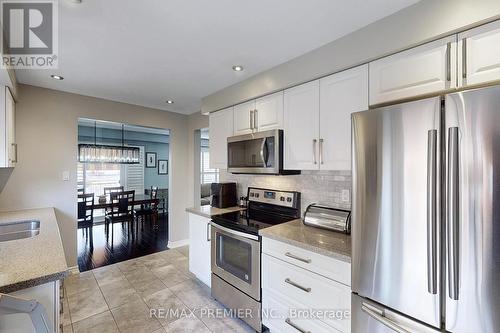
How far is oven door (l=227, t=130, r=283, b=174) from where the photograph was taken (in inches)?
89.1

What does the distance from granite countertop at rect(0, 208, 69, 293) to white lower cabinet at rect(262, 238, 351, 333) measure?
1.35 metres

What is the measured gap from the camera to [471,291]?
0.98 meters

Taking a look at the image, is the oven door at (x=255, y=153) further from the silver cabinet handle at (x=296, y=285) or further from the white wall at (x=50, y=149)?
the white wall at (x=50, y=149)

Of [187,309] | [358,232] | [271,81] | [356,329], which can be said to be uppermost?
[271,81]

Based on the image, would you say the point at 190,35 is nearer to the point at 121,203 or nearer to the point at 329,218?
the point at 329,218

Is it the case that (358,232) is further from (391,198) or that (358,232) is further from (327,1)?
(327,1)

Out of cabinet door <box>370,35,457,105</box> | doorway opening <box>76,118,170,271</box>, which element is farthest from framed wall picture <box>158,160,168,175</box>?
cabinet door <box>370,35,457,105</box>

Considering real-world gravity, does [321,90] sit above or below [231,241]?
above

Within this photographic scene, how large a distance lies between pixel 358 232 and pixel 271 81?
1593mm

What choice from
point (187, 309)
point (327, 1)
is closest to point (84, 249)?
point (187, 309)

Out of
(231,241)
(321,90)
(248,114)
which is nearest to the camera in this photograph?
(321,90)

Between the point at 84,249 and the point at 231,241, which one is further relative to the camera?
the point at 84,249

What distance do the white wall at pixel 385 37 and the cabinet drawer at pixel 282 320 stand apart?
1.81m

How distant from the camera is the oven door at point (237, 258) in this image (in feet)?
6.63
